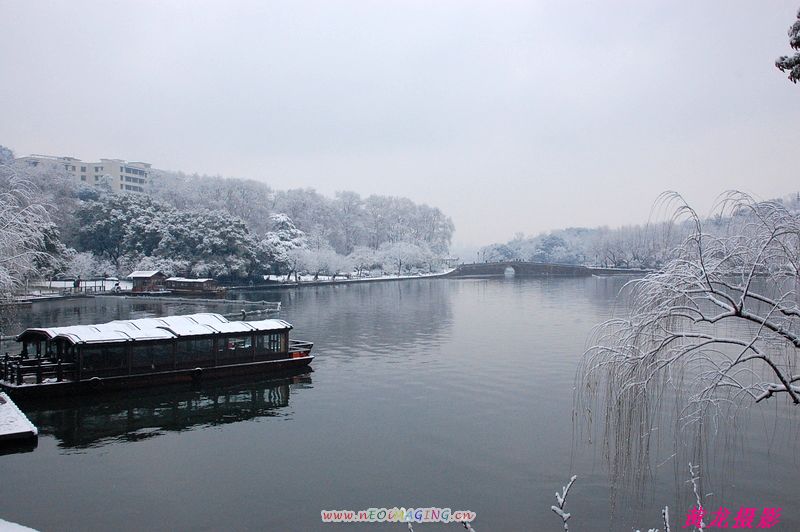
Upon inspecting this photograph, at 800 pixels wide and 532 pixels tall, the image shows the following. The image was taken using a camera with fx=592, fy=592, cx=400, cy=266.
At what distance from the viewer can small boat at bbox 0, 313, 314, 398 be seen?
902 inches

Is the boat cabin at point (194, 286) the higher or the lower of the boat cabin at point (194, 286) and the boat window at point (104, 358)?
the higher

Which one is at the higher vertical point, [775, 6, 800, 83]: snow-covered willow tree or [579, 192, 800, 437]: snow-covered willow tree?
[775, 6, 800, 83]: snow-covered willow tree

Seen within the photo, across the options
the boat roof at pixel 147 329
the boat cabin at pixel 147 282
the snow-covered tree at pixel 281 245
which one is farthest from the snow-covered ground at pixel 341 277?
the boat roof at pixel 147 329

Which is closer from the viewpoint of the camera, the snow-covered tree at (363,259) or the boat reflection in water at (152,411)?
the boat reflection in water at (152,411)

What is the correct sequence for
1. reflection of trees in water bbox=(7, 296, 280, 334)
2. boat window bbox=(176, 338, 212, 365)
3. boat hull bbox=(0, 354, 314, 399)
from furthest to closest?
reflection of trees in water bbox=(7, 296, 280, 334) < boat window bbox=(176, 338, 212, 365) < boat hull bbox=(0, 354, 314, 399)

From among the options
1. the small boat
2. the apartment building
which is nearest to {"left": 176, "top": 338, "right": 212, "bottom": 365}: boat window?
the small boat

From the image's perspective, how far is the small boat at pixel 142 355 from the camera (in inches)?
902

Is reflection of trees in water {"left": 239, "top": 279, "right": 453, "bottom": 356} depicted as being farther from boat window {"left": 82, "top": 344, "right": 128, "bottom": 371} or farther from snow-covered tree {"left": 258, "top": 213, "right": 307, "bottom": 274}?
boat window {"left": 82, "top": 344, "right": 128, "bottom": 371}

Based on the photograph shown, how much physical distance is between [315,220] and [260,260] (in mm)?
37556

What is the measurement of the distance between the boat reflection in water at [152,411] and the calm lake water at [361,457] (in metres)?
0.09

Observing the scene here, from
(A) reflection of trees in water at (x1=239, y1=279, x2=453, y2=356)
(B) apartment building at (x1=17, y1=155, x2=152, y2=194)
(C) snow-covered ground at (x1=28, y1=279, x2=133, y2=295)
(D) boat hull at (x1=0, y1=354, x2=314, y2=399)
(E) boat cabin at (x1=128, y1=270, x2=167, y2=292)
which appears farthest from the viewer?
(B) apartment building at (x1=17, y1=155, x2=152, y2=194)

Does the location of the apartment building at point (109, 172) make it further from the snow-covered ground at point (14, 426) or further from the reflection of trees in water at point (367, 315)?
the snow-covered ground at point (14, 426)

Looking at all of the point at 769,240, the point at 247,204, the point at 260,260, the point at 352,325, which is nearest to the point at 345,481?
the point at 769,240

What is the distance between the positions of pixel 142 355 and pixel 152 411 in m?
3.35
